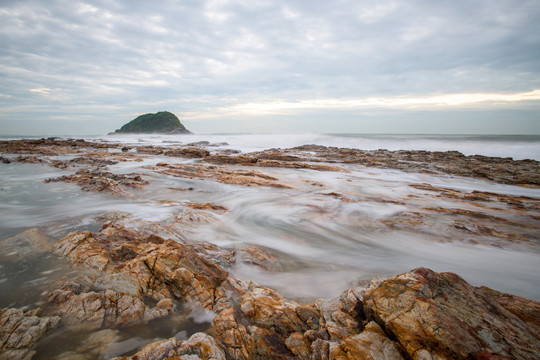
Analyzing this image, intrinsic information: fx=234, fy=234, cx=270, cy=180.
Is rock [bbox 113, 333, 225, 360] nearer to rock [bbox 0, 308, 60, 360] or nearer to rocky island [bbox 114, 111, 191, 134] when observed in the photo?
rock [bbox 0, 308, 60, 360]

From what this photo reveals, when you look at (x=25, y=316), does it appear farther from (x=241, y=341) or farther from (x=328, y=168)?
(x=328, y=168)

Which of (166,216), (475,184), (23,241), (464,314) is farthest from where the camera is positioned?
(475,184)

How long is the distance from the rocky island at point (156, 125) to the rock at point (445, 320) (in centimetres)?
11169

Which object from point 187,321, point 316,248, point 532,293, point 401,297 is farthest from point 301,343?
point 532,293

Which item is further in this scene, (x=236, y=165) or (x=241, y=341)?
(x=236, y=165)

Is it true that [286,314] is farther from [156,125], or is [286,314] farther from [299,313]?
[156,125]

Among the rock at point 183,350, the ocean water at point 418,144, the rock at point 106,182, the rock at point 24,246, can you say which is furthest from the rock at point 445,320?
the ocean water at point 418,144

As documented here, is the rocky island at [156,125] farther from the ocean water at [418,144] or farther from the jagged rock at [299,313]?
the jagged rock at [299,313]

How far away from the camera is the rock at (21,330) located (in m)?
1.94

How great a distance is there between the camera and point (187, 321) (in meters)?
2.53

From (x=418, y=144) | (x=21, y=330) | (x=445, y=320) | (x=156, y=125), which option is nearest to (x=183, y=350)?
(x=21, y=330)

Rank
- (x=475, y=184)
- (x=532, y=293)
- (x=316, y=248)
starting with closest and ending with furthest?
(x=532, y=293), (x=316, y=248), (x=475, y=184)

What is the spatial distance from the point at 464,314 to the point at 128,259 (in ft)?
12.8

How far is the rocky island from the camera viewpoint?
4122 inches
